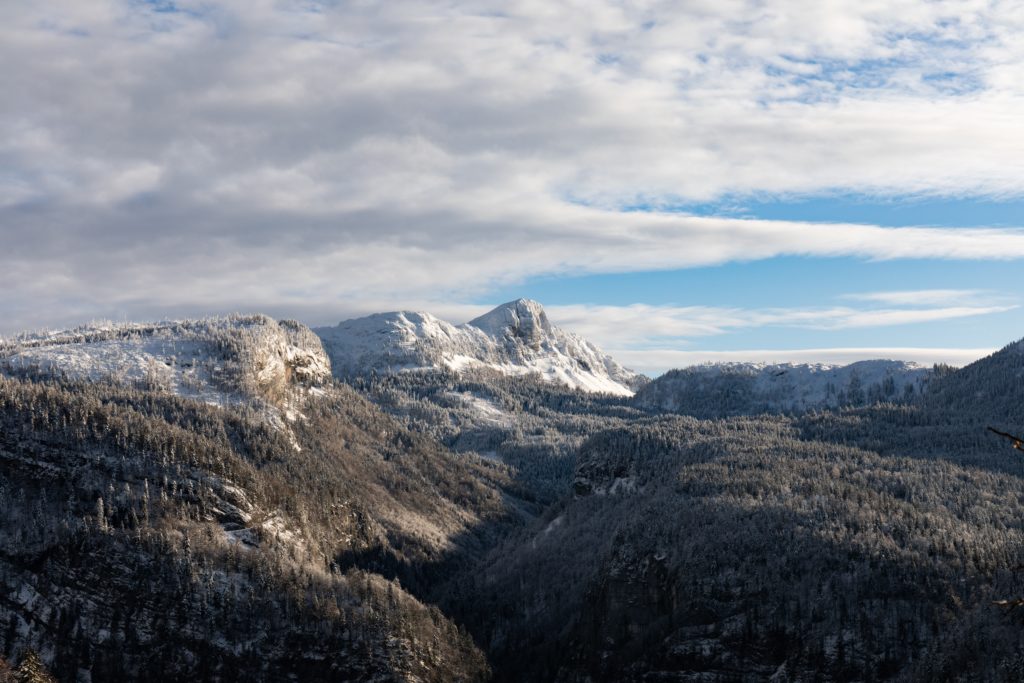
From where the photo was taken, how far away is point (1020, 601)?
149 feet

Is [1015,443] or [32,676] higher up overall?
[1015,443]

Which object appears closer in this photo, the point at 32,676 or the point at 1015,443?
the point at 1015,443

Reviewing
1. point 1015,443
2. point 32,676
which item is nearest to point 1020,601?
point 1015,443

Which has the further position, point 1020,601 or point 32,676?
point 32,676

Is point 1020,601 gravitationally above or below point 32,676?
above

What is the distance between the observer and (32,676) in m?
158

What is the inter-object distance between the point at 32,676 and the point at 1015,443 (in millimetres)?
159127

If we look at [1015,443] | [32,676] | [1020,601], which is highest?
[1015,443]

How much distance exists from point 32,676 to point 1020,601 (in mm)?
156081

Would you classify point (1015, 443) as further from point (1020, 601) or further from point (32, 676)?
point (32, 676)

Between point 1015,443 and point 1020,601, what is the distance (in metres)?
8.09
